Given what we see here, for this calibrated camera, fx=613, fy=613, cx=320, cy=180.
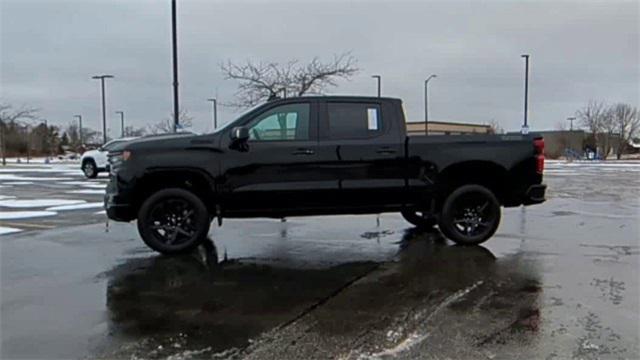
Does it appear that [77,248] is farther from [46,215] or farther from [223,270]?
[46,215]

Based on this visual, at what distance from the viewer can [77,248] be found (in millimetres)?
8445

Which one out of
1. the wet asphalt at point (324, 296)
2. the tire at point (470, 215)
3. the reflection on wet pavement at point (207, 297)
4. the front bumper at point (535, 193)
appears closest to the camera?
the wet asphalt at point (324, 296)

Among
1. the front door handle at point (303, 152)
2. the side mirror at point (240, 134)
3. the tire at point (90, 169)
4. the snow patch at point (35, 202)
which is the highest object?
the side mirror at point (240, 134)

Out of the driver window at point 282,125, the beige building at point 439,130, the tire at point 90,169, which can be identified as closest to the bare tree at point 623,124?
the beige building at point 439,130

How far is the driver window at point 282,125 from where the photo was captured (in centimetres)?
806

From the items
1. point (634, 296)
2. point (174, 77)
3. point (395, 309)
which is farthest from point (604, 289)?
point (174, 77)

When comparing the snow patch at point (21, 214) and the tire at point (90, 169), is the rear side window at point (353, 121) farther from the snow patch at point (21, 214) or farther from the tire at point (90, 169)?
the tire at point (90, 169)

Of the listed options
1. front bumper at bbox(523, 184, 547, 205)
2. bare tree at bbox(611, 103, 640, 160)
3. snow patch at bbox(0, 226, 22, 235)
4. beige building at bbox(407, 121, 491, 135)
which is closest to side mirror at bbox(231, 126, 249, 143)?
beige building at bbox(407, 121, 491, 135)

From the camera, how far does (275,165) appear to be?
26.2ft

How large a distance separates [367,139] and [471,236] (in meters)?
2.07

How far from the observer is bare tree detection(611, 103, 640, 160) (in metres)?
69.8

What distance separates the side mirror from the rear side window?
1143 millimetres

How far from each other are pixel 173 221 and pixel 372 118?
3002 mm

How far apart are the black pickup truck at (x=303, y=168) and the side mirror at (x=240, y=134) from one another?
0.01m
